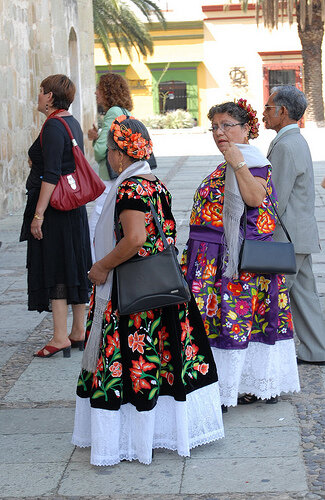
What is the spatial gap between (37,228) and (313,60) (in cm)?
2872

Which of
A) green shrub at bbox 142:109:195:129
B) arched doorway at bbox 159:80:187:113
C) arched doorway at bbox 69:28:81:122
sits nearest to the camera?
arched doorway at bbox 69:28:81:122

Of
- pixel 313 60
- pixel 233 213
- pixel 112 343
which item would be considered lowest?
pixel 112 343

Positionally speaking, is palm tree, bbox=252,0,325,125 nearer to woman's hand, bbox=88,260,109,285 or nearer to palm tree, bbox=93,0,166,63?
palm tree, bbox=93,0,166,63

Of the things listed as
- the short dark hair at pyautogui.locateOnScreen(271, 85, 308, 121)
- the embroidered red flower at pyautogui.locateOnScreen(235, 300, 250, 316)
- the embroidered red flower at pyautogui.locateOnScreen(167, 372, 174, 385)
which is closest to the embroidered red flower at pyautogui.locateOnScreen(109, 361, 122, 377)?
the embroidered red flower at pyautogui.locateOnScreen(167, 372, 174, 385)

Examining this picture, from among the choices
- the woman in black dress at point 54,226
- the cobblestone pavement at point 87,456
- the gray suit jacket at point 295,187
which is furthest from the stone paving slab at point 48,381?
the gray suit jacket at point 295,187

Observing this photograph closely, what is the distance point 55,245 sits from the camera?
17.6 ft

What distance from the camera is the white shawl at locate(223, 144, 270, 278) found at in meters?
4.15

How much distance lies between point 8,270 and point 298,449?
502 cm

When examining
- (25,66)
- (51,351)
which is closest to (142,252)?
(51,351)

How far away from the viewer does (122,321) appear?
3.77 metres

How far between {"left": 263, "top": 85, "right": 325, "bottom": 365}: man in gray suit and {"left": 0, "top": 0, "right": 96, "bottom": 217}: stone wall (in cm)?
723

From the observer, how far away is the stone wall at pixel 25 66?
12.1 meters

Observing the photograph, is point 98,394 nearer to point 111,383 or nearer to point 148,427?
point 111,383

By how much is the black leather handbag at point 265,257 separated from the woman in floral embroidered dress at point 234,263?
Answer: 4cm
